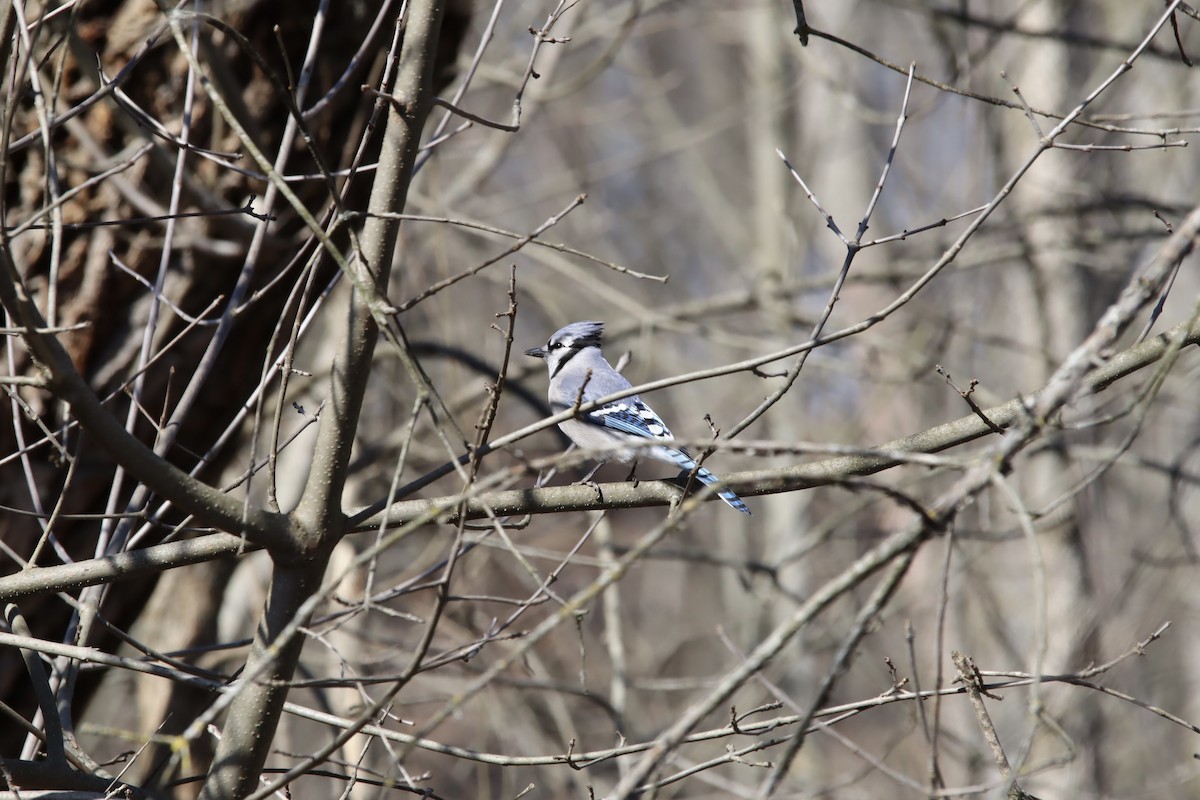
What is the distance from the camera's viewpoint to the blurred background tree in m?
2.19

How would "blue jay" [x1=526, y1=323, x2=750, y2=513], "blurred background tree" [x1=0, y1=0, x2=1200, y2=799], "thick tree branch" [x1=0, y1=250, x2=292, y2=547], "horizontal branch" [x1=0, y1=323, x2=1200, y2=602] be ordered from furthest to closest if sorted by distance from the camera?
"blue jay" [x1=526, y1=323, x2=750, y2=513]
"horizontal branch" [x1=0, y1=323, x2=1200, y2=602]
"blurred background tree" [x1=0, y1=0, x2=1200, y2=799]
"thick tree branch" [x1=0, y1=250, x2=292, y2=547]

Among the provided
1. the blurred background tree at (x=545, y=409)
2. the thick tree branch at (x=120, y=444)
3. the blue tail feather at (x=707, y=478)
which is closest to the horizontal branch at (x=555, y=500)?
the blurred background tree at (x=545, y=409)

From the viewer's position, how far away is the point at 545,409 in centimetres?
470

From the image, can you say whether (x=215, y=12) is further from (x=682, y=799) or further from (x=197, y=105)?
(x=682, y=799)

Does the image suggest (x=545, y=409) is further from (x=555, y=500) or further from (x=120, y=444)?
(x=120, y=444)

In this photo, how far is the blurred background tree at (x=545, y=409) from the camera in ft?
7.20

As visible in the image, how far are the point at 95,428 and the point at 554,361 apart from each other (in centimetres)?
341

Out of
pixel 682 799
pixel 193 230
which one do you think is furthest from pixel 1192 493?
pixel 193 230

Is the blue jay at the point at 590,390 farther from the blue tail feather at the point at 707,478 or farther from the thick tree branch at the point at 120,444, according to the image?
the thick tree branch at the point at 120,444

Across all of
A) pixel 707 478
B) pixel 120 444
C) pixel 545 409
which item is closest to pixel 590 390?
pixel 545 409

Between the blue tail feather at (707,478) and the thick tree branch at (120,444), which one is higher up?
the blue tail feather at (707,478)

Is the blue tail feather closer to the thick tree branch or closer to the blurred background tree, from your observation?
the blurred background tree

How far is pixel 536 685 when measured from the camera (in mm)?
3928

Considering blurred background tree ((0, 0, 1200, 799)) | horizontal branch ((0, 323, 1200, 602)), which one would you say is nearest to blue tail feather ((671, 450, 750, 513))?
blurred background tree ((0, 0, 1200, 799))
